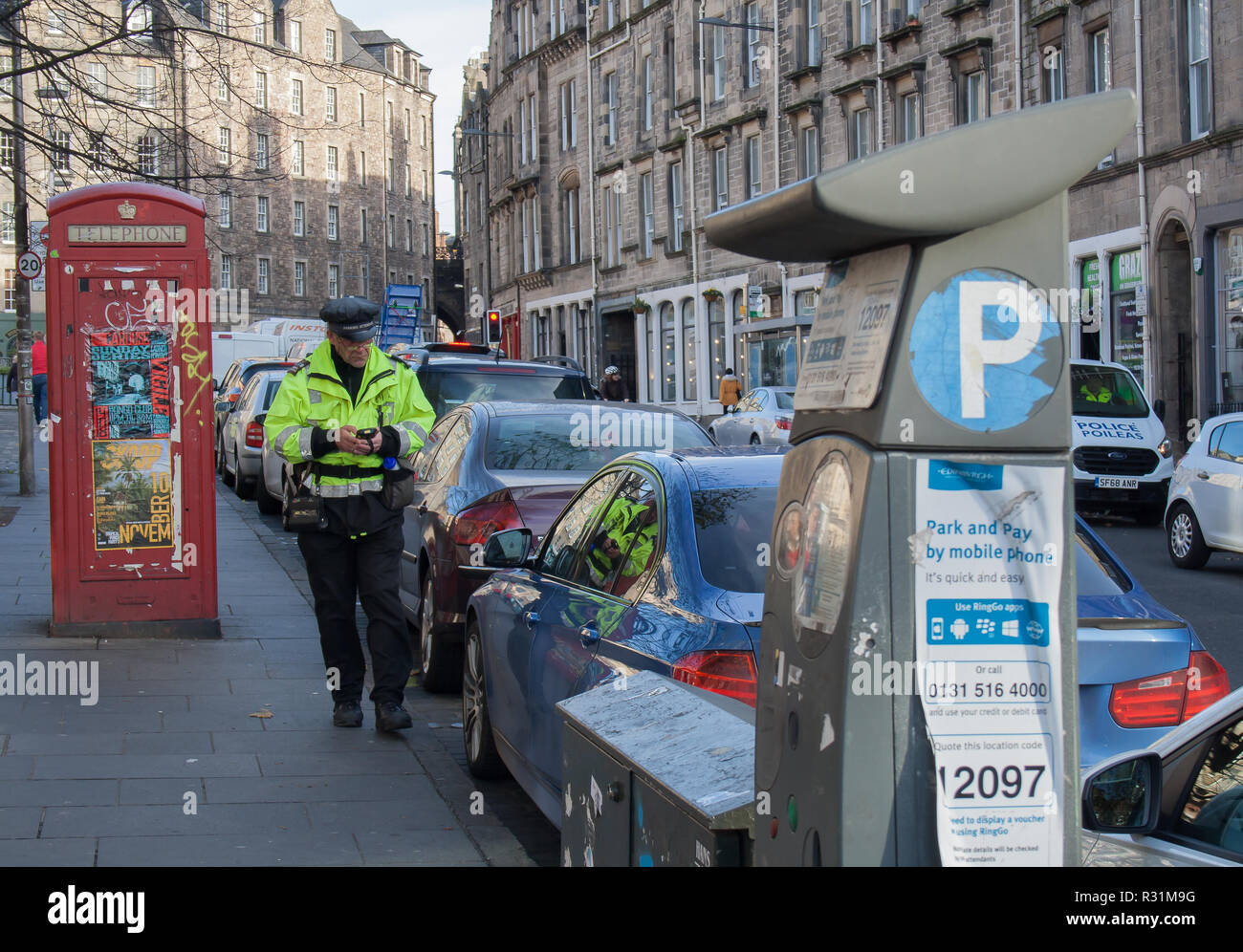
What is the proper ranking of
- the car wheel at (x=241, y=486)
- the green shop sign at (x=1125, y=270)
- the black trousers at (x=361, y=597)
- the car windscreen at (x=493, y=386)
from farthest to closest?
1. the green shop sign at (x=1125, y=270)
2. the car wheel at (x=241, y=486)
3. the car windscreen at (x=493, y=386)
4. the black trousers at (x=361, y=597)

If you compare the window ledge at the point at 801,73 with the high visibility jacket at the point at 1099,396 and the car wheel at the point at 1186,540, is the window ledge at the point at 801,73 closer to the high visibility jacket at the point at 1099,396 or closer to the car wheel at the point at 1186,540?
the high visibility jacket at the point at 1099,396

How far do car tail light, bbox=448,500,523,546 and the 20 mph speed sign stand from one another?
12.4m

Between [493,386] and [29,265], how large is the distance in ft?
30.9

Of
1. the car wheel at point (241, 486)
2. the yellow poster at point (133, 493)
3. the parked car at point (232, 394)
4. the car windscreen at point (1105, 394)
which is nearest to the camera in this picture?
the yellow poster at point (133, 493)

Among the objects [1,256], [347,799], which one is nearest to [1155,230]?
[347,799]

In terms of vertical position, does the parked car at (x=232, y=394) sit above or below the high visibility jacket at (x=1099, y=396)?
above

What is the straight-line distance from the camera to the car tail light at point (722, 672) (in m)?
4.63

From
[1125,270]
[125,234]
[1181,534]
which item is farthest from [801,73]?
[125,234]

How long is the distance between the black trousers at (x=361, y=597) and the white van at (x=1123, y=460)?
12.8m

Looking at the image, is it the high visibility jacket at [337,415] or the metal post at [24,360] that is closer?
the high visibility jacket at [337,415]
